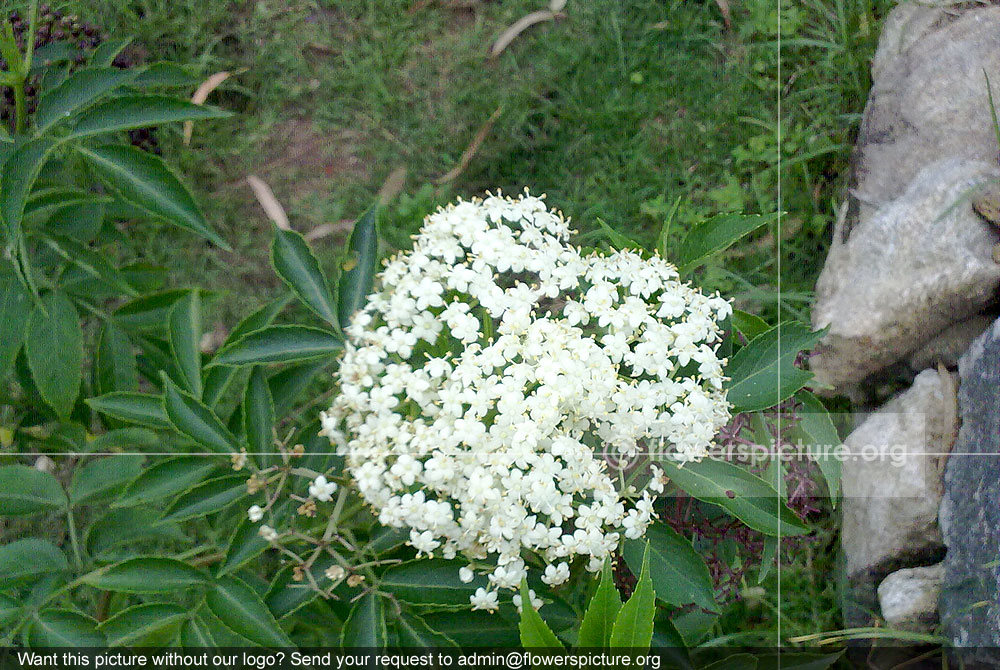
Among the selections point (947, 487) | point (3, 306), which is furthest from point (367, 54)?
point (947, 487)

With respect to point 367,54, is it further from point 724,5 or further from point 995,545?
point 995,545

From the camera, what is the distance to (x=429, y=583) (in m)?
1.29

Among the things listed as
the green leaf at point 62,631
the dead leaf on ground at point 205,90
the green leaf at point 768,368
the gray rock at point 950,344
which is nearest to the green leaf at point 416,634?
the green leaf at point 62,631

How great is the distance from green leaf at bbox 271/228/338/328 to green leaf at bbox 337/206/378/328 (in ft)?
0.07

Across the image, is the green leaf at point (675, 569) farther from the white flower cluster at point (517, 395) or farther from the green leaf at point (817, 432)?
the green leaf at point (817, 432)

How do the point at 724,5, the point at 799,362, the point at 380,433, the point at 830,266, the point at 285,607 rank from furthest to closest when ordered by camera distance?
the point at 724,5 → the point at 830,266 → the point at 799,362 → the point at 285,607 → the point at 380,433

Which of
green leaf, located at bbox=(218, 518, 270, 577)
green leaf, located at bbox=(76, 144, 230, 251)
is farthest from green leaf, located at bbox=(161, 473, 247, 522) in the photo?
green leaf, located at bbox=(76, 144, 230, 251)

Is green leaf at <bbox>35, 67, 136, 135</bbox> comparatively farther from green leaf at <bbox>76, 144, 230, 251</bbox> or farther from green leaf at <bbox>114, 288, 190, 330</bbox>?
green leaf at <bbox>114, 288, 190, 330</bbox>

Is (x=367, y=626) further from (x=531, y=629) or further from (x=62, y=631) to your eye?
(x=62, y=631)

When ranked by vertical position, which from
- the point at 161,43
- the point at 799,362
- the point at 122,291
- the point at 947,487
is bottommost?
the point at 947,487

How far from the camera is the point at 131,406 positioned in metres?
1.48

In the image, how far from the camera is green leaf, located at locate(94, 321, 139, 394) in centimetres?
165

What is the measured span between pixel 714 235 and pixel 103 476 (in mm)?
1187

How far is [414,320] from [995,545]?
1.15m
